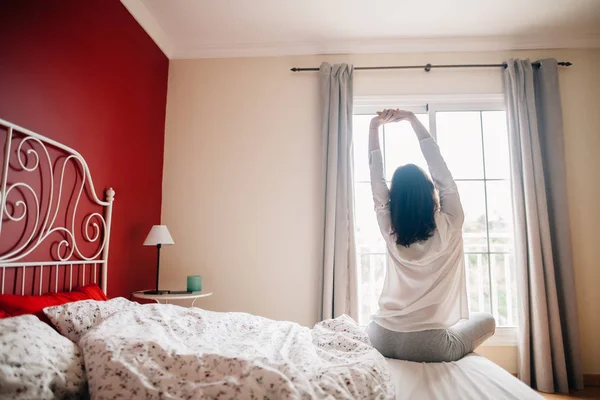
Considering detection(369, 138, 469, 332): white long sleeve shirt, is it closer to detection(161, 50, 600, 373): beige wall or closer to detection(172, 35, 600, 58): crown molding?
detection(161, 50, 600, 373): beige wall

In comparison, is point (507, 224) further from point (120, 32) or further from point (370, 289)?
point (120, 32)

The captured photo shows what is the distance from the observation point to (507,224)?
319 centimetres

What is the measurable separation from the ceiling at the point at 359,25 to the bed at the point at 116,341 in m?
1.53

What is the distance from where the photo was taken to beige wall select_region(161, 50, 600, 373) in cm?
306

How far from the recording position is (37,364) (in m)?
0.99

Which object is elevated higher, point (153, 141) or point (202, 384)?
point (153, 141)

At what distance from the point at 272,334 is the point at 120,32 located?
2.27m

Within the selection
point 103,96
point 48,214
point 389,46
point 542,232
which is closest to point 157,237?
point 48,214

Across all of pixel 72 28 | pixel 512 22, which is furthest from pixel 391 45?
pixel 72 28

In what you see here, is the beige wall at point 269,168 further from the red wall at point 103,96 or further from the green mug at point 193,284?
the green mug at point 193,284

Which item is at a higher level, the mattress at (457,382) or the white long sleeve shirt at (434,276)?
the white long sleeve shirt at (434,276)

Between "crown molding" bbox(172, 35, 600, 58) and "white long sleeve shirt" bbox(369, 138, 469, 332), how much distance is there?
2.03 m

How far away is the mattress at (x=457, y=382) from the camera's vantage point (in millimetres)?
1158

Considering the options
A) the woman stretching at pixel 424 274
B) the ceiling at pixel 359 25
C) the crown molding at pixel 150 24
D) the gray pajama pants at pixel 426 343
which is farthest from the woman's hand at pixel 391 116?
the crown molding at pixel 150 24
